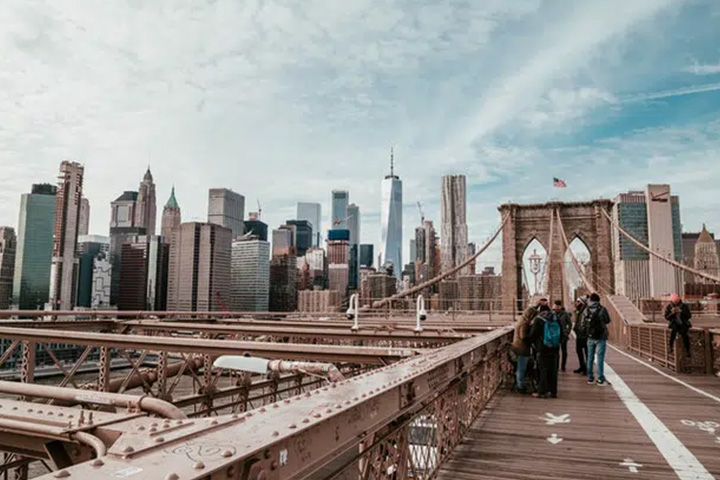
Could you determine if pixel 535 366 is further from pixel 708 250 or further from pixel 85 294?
pixel 708 250

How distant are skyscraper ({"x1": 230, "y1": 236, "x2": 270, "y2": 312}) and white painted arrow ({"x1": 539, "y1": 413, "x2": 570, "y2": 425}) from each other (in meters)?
143

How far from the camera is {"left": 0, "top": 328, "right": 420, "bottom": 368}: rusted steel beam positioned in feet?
20.7

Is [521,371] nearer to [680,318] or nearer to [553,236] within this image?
[680,318]

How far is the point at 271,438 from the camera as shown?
2.07 m

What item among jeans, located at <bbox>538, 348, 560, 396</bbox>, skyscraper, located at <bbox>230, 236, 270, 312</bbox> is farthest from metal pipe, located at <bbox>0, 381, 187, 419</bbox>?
skyscraper, located at <bbox>230, 236, 270, 312</bbox>

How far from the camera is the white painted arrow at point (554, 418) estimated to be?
293 inches

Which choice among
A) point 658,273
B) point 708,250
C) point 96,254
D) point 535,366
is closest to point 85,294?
point 96,254

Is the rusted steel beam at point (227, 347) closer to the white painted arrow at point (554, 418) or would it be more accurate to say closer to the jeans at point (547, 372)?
the white painted arrow at point (554, 418)

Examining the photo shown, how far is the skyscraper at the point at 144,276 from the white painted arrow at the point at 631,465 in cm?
15190

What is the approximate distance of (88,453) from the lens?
2498 mm

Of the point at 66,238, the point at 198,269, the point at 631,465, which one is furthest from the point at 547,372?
the point at 66,238

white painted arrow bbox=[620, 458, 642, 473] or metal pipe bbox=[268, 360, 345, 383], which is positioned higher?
metal pipe bbox=[268, 360, 345, 383]

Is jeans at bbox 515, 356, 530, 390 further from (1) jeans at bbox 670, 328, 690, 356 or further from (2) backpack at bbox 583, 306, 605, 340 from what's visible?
(1) jeans at bbox 670, 328, 690, 356

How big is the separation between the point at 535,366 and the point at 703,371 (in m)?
6.12
